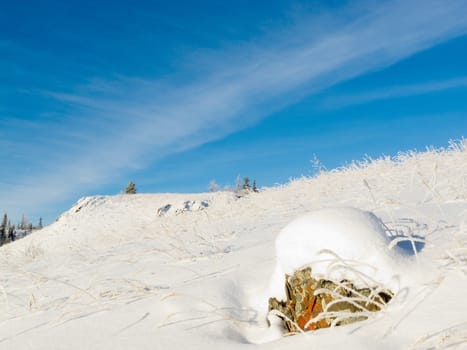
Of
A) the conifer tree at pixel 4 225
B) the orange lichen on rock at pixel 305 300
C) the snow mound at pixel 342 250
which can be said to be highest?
the conifer tree at pixel 4 225

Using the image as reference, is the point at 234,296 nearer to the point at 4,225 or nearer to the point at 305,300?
the point at 305,300

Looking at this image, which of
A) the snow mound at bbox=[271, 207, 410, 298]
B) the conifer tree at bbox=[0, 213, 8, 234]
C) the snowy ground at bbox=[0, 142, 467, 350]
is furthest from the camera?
the conifer tree at bbox=[0, 213, 8, 234]

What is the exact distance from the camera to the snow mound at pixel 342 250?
212 centimetres

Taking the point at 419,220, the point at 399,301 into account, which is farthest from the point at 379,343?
the point at 419,220

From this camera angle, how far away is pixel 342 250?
2.31 m

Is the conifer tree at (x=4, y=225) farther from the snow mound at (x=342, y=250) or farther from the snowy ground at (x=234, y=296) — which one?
the snow mound at (x=342, y=250)

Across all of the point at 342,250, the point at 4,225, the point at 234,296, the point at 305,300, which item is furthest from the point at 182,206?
the point at 4,225

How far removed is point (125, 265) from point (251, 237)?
1684 mm

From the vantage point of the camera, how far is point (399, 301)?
74.0 inches

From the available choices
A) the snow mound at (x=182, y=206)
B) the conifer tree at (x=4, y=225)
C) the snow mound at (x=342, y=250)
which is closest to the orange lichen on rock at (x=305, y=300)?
Answer: the snow mound at (x=342, y=250)

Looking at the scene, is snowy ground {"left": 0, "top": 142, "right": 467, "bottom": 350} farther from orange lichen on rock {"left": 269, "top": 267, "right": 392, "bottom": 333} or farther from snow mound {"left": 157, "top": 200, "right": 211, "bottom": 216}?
snow mound {"left": 157, "top": 200, "right": 211, "bottom": 216}

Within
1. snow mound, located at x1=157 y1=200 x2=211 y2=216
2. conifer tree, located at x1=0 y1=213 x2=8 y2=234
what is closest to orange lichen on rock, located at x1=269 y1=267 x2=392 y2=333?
snow mound, located at x1=157 y1=200 x2=211 y2=216

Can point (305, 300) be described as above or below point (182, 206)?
below

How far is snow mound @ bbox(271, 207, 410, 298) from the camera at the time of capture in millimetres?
2125
